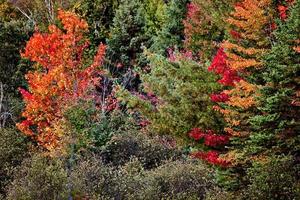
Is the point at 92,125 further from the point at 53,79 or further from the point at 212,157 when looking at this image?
the point at 212,157

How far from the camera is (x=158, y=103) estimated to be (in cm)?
2973

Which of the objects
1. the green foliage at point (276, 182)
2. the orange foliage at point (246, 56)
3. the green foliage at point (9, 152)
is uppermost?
the orange foliage at point (246, 56)

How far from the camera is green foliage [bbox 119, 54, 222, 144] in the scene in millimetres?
22297

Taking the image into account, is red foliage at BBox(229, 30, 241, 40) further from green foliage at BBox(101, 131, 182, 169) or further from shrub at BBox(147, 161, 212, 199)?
green foliage at BBox(101, 131, 182, 169)

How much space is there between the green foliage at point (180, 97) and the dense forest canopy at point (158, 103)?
2.1 inches

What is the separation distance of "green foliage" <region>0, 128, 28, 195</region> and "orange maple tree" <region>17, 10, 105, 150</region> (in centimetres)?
188

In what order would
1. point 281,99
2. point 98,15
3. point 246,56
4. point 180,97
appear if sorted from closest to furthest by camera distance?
point 281,99
point 246,56
point 180,97
point 98,15

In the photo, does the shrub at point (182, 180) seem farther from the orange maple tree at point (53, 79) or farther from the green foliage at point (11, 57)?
the green foliage at point (11, 57)

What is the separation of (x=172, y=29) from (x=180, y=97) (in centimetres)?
1737

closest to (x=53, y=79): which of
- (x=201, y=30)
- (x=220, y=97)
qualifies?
(x=201, y=30)

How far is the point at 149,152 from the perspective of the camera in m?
31.9

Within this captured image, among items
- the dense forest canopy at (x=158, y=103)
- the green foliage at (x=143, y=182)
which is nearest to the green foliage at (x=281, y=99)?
the dense forest canopy at (x=158, y=103)

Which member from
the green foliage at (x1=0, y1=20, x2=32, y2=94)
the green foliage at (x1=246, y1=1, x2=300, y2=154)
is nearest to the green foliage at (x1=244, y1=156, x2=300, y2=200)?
the green foliage at (x1=246, y1=1, x2=300, y2=154)

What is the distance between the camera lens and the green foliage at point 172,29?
39.3m
